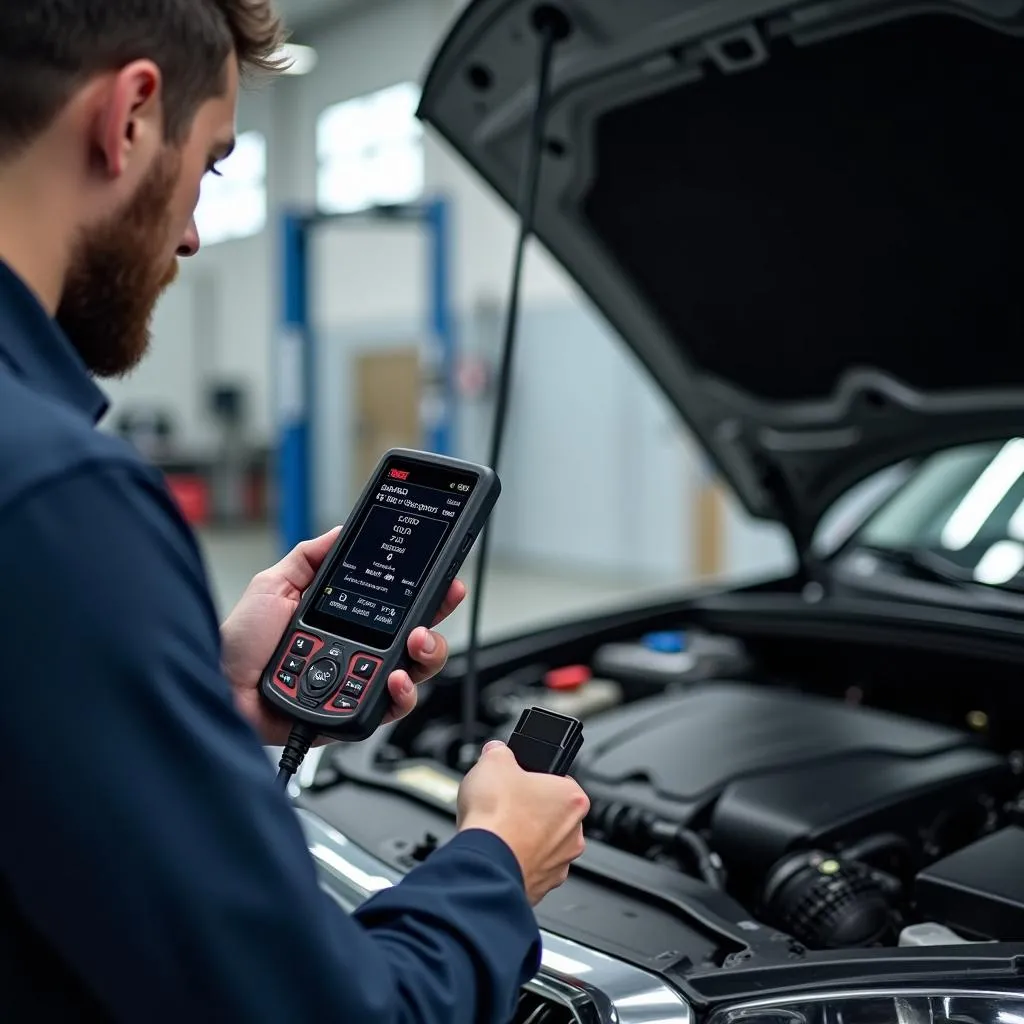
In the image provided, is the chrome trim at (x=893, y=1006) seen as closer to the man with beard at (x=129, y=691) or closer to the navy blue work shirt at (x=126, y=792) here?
the man with beard at (x=129, y=691)

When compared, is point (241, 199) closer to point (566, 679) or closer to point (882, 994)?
point (566, 679)

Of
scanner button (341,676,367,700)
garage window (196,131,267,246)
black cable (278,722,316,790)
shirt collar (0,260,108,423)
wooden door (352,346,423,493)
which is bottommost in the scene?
wooden door (352,346,423,493)

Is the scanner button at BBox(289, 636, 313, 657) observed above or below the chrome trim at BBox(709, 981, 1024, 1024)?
above

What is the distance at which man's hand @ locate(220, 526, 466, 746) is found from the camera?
3.31 feet

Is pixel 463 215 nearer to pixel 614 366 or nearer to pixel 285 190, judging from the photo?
pixel 614 366

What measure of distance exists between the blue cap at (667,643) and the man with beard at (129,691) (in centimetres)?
132

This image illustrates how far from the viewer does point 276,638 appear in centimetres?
114

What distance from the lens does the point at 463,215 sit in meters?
9.27

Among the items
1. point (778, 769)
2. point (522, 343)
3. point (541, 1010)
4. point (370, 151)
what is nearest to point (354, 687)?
point (541, 1010)

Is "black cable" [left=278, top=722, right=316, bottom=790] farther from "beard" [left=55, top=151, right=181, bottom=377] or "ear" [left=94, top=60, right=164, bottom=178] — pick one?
"ear" [left=94, top=60, right=164, bottom=178]

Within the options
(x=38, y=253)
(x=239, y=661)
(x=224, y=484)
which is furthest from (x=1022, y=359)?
(x=224, y=484)

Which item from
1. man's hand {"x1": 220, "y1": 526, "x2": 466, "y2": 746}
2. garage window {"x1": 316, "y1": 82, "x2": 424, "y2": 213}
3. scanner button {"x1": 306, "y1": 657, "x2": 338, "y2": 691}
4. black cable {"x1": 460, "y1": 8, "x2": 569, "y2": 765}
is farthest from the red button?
garage window {"x1": 316, "y1": 82, "x2": 424, "y2": 213}

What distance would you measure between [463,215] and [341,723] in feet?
28.5

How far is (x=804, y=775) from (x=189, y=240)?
1.06m
